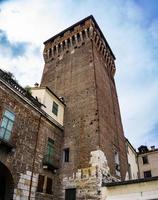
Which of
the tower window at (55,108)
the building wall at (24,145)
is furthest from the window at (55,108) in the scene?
the building wall at (24,145)

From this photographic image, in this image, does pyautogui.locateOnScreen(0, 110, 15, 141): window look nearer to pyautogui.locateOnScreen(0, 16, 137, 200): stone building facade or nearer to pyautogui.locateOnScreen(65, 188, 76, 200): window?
pyautogui.locateOnScreen(0, 16, 137, 200): stone building facade

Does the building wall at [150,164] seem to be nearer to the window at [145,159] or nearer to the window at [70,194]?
the window at [145,159]

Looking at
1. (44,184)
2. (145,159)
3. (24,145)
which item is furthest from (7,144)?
(145,159)

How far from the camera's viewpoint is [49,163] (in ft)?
50.5

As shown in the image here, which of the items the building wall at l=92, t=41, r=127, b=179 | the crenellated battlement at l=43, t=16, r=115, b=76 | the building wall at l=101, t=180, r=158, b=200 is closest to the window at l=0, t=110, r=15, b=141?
the building wall at l=92, t=41, r=127, b=179

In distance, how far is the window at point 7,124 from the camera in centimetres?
1275

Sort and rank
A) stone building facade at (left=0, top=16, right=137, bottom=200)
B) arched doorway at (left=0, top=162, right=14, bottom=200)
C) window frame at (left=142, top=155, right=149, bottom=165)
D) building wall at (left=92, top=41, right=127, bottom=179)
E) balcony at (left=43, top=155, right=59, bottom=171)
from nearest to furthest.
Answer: arched doorway at (left=0, top=162, right=14, bottom=200)
stone building facade at (left=0, top=16, right=137, bottom=200)
balcony at (left=43, top=155, right=59, bottom=171)
building wall at (left=92, top=41, right=127, bottom=179)
window frame at (left=142, top=155, right=149, bottom=165)

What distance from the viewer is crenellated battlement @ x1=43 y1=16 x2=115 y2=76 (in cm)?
2455

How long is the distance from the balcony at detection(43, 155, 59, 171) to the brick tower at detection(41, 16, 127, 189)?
79 centimetres

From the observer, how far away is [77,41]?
2488 centimetres

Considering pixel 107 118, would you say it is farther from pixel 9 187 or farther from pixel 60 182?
pixel 9 187

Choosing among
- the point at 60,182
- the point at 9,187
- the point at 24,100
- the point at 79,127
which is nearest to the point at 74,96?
the point at 79,127

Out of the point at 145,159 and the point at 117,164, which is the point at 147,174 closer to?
the point at 145,159

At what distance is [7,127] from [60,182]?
20.7 ft
